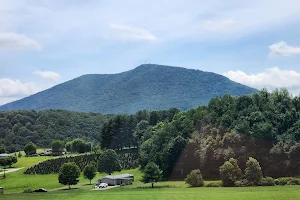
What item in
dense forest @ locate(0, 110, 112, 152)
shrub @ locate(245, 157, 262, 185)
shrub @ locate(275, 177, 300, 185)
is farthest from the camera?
dense forest @ locate(0, 110, 112, 152)

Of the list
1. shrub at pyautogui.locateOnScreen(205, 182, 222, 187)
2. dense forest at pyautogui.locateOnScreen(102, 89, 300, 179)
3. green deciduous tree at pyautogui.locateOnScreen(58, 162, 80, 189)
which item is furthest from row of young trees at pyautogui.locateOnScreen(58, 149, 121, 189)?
shrub at pyautogui.locateOnScreen(205, 182, 222, 187)

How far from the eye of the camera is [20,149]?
112m

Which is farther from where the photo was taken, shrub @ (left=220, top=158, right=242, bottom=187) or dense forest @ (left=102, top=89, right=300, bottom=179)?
dense forest @ (left=102, top=89, right=300, bottom=179)

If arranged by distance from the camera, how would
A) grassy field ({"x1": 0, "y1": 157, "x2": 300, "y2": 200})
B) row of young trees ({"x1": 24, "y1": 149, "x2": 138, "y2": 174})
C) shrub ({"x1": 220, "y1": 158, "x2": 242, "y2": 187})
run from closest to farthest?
grassy field ({"x1": 0, "y1": 157, "x2": 300, "y2": 200}) < shrub ({"x1": 220, "y1": 158, "x2": 242, "y2": 187}) < row of young trees ({"x1": 24, "y1": 149, "x2": 138, "y2": 174})

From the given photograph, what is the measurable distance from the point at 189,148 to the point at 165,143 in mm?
5478

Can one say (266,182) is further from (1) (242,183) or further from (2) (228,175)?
(2) (228,175)

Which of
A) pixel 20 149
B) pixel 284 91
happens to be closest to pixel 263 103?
pixel 284 91

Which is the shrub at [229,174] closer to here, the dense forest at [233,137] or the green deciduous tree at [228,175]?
the green deciduous tree at [228,175]

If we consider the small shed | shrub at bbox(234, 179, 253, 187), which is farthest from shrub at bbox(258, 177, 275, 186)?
the small shed

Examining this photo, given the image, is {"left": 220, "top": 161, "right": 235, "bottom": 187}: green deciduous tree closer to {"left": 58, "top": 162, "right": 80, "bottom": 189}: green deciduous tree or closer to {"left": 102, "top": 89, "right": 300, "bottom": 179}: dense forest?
{"left": 102, "top": 89, "right": 300, "bottom": 179}: dense forest

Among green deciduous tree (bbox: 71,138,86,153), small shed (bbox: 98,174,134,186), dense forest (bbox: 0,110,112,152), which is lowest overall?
small shed (bbox: 98,174,134,186)

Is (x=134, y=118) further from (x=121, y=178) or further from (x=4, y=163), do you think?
(x=121, y=178)

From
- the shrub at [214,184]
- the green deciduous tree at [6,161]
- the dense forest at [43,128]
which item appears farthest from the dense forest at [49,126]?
the shrub at [214,184]

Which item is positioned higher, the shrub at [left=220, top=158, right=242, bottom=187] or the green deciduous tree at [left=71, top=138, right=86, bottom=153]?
the green deciduous tree at [left=71, top=138, right=86, bottom=153]
